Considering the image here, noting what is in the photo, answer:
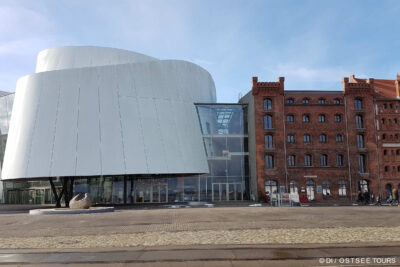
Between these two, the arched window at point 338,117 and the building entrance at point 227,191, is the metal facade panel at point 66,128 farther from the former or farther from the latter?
the arched window at point 338,117

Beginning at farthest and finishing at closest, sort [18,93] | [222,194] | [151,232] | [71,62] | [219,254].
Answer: [71,62]
[222,194]
[18,93]
[151,232]
[219,254]

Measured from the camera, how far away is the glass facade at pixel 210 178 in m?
45.4

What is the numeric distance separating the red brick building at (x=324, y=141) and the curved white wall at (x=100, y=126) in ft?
27.8

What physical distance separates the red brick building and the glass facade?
163 centimetres

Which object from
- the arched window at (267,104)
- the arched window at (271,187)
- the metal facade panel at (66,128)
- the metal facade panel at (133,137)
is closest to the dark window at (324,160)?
the arched window at (271,187)

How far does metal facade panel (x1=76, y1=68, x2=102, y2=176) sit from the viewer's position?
36.1 metres

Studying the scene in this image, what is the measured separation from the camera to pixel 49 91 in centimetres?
3841

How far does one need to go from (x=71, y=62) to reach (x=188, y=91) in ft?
51.4

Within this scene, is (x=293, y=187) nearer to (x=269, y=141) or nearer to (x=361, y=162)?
(x=269, y=141)

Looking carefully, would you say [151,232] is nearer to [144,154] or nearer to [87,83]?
[144,154]

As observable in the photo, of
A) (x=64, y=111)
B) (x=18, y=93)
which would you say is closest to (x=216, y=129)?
(x=64, y=111)

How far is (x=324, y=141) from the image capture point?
155 feet

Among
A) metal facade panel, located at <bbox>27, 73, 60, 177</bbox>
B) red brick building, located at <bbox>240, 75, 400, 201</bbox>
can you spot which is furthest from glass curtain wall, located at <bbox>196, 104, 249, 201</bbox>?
metal facade panel, located at <bbox>27, 73, 60, 177</bbox>

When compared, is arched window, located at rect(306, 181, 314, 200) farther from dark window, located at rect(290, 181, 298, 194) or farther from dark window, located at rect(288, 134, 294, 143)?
dark window, located at rect(288, 134, 294, 143)
